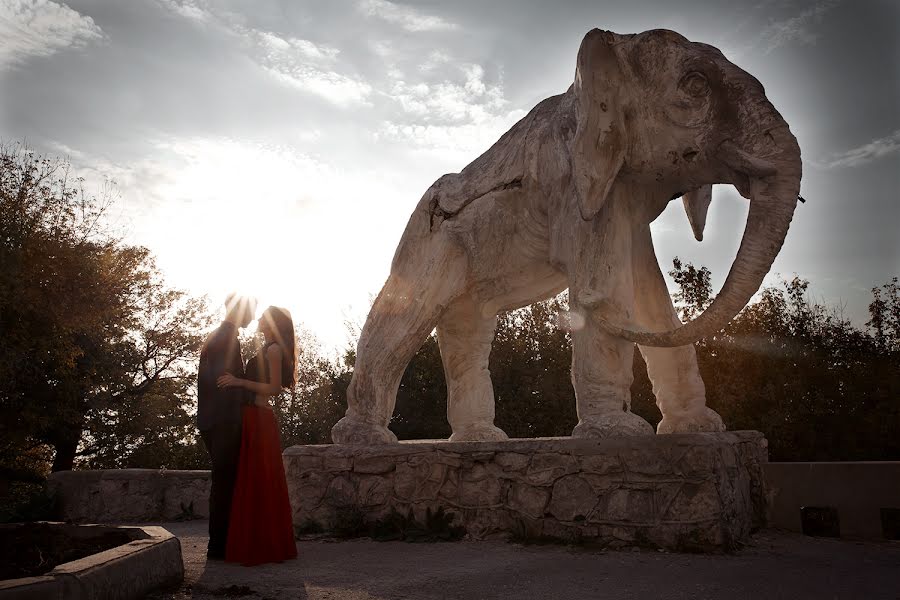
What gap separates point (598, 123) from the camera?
16.3 feet

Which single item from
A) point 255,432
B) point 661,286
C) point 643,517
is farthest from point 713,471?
point 255,432

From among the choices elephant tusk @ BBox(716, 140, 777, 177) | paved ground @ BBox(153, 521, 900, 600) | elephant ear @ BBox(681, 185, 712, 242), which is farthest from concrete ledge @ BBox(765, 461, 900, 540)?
elephant tusk @ BBox(716, 140, 777, 177)

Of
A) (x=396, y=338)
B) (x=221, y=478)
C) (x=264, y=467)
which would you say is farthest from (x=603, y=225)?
(x=221, y=478)

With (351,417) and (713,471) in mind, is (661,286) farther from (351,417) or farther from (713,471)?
(351,417)

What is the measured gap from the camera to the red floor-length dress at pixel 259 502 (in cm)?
449

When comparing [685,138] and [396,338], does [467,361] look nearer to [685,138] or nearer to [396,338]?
[396,338]

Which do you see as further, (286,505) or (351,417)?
(351,417)

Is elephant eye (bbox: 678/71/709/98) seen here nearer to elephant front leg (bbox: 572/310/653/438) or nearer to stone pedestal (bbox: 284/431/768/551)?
elephant front leg (bbox: 572/310/653/438)

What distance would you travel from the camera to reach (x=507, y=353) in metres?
16.3

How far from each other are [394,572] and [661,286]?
2.92 m

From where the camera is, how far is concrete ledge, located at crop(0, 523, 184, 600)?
2508mm

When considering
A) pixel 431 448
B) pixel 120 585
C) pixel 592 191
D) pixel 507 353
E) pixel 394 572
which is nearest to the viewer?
pixel 120 585

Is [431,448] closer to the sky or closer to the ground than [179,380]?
closer to the ground

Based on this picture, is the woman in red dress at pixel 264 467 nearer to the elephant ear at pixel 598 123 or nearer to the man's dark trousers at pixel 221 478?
the man's dark trousers at pixel 221 478
